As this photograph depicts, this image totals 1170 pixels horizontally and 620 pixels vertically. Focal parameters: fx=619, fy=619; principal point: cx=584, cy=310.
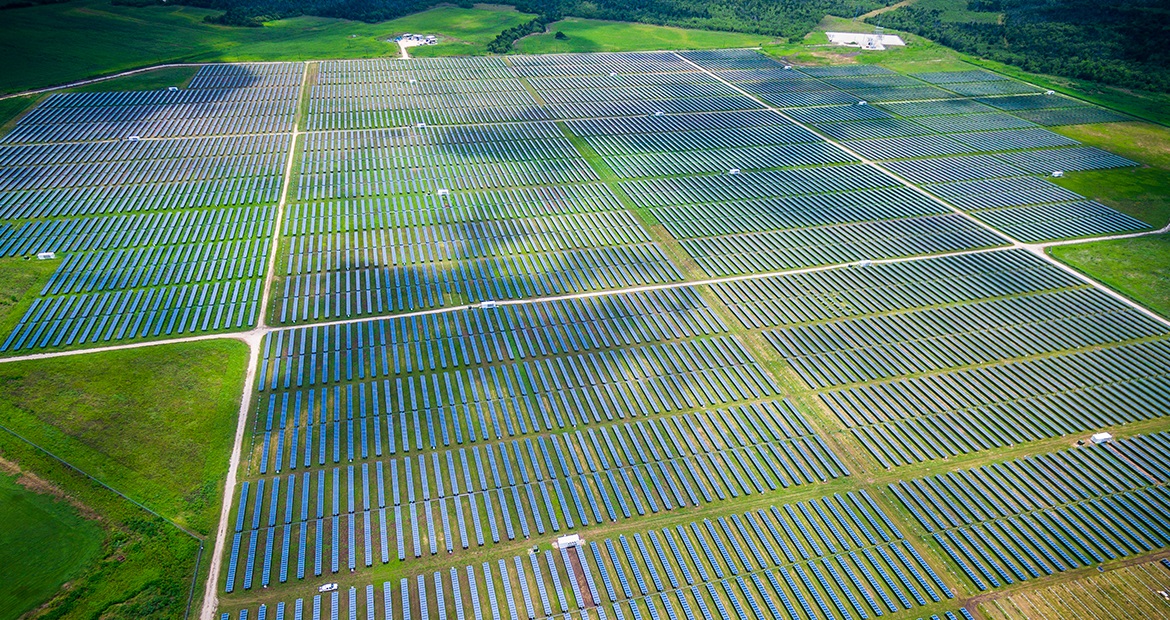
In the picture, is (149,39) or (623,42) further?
(623,42)

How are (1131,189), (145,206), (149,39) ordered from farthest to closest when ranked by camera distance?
1. (149,39)
2. (1131,189)
3. (145,206)

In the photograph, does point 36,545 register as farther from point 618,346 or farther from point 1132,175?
point 1132,175

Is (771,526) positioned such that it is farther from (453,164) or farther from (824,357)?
(453,164)

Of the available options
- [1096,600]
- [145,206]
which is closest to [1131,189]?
[1096,600]

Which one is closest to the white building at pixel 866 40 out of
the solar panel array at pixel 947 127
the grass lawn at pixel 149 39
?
the solar panel array at pixel 947 127

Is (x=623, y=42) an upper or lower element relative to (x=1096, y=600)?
upper

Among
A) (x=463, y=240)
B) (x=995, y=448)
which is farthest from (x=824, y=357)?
(x=463, y=240)

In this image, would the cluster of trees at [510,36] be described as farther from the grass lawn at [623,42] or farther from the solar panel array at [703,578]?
the solar panel array at [703,578]
